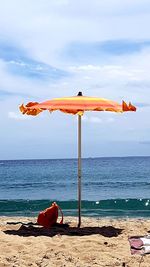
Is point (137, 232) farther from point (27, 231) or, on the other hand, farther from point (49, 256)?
point (49, 256)

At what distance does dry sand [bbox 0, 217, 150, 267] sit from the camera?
6500 mm

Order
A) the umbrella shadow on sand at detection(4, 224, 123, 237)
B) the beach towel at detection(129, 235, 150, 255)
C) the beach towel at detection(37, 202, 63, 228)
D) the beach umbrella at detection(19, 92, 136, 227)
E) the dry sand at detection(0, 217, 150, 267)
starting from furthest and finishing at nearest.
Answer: the beach towel at detection(37, 202, 63, 228) → the umbrella shadow on sand at detection(4, 224, 123, 237) → the beach umbrella at detection(19, 92, 136, 227) → the beach towel at detection(129, 235, 150, 255) → the dry sand at detection(0, 217, 150, 267)

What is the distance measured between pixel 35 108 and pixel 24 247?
2.61 meters

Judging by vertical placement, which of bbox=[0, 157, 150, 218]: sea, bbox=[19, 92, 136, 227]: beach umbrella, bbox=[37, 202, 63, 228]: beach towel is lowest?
bbox=[0, 157, 150, 218]: sea

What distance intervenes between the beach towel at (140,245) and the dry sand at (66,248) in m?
0.09

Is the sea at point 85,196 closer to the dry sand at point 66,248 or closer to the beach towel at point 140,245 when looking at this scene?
the dry sand at point 66,248

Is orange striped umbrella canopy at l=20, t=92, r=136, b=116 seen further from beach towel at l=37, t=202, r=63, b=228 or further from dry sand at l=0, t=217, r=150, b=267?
dry sand at l=0, t=217, r=150, b=267

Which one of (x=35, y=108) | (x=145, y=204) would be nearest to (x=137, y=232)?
(x=35, y=108)

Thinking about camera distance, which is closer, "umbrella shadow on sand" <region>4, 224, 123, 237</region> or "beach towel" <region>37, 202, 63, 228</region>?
"umbrella shadow on sand" <region>4, 224, 123, 237</region>

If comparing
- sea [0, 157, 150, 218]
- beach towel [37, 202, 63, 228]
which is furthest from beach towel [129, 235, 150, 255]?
sea [0, 157, 150, 218]

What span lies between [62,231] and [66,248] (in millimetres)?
1610

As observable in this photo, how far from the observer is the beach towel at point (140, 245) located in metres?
7.01

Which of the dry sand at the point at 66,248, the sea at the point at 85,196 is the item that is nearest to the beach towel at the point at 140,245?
the dry sand at the point at 66,248

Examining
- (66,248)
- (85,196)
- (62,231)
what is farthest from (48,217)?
(85,196)
